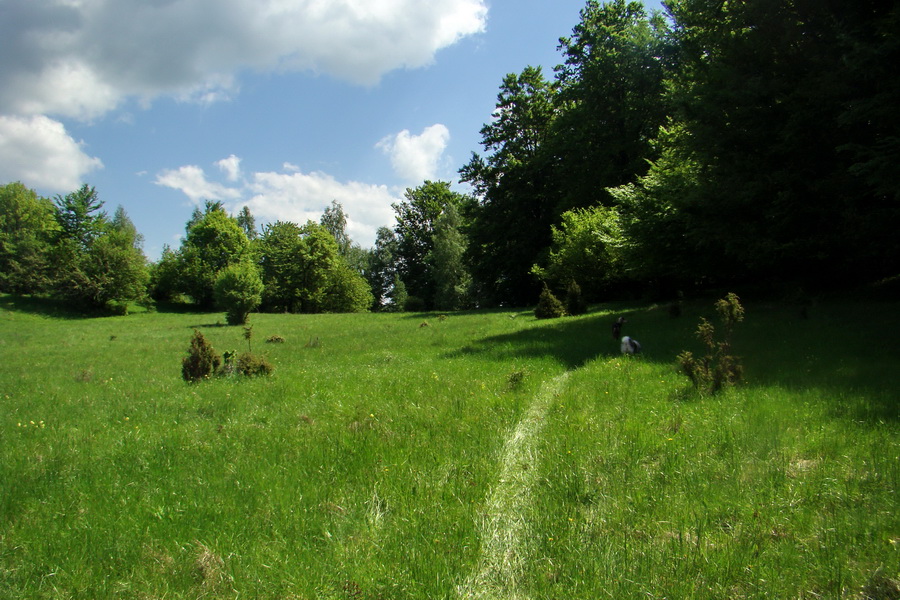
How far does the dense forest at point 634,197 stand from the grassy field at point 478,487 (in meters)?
6.04

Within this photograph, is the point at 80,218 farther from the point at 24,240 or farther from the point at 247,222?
the point at 247,222

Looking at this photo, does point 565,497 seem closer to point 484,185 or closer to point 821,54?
point 821,54

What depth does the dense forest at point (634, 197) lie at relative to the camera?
13.2 metres

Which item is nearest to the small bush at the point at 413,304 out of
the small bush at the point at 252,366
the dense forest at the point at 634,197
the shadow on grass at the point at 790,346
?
the dense forest at the point at 634,197

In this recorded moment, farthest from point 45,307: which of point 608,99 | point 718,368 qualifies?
point 718,368

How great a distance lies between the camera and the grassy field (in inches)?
138

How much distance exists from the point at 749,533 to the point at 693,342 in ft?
29.6

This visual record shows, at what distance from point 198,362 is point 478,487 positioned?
9.68m

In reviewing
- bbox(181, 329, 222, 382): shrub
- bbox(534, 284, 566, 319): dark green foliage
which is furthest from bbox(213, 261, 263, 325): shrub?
bbox(181, 329, 222, 382): shrub

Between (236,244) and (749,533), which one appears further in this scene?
(236,244)

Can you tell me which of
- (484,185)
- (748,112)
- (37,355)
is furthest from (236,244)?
(748,112)

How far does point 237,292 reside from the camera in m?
40.4

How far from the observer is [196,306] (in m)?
63.0

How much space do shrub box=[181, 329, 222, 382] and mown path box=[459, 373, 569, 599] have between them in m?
8.85
